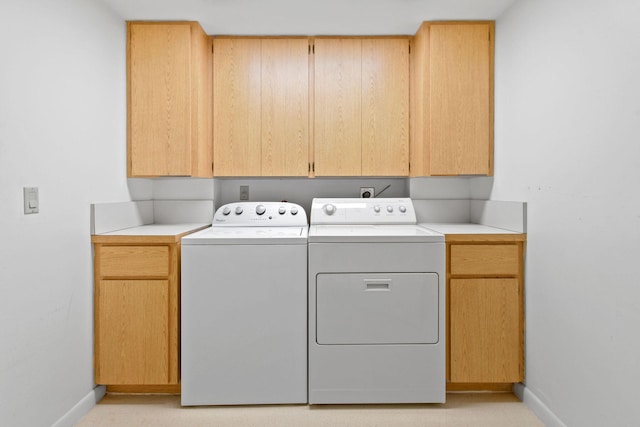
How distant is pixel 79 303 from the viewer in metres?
2.01

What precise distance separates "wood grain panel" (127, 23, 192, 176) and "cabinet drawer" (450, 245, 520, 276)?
1.63 m

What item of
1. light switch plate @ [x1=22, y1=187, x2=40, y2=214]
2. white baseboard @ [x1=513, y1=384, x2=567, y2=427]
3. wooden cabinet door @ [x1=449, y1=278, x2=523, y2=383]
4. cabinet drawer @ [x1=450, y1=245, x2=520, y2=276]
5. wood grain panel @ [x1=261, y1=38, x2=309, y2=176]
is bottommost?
white baseboard @ [x1=513, y1=384, x2=567, y2=427]

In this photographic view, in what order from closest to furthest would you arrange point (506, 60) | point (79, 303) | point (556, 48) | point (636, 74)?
point (636, 74)
point (556, 48)
point (79, 303)
point (506, 60)

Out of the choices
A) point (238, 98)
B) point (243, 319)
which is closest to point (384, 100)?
point (238, 98)

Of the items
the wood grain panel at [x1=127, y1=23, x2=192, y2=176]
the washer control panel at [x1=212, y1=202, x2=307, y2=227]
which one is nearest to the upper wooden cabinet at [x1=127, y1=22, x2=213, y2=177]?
the wood grain panel at [x1=127, y1=23, x2=192, y2=176]

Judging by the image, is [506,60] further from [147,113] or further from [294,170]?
[147,113]

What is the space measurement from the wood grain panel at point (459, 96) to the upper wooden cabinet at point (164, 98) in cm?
143

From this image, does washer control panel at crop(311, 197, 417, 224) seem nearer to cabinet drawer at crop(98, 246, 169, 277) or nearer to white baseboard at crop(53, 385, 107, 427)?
cabinet drawer at crop(98, 246, 169, 277)

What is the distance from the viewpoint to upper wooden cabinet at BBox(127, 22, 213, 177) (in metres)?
2.45

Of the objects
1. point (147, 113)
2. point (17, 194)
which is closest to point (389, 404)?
point (17, 194)

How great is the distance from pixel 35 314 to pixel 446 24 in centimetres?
260

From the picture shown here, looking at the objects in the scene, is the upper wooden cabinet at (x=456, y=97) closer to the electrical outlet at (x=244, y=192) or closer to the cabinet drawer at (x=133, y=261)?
the electrical outlet at (x=244, y=192)

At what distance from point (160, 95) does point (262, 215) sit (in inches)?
37.6

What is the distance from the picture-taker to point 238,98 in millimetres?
2643
